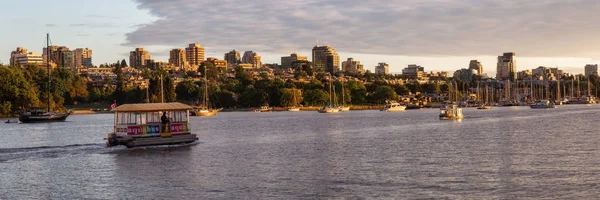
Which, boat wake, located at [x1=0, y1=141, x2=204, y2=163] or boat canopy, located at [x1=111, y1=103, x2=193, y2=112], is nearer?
boat wake, located at [x1=0, y1=141, x2=204, y2=163]

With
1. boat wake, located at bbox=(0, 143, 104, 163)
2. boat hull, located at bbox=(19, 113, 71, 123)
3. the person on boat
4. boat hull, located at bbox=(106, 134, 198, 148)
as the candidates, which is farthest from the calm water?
boat hull, located at bbox=(19, 113, 71, 123)

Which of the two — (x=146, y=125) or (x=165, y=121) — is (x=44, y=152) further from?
(x=165, y=121)

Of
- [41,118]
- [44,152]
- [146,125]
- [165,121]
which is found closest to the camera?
[44,152]

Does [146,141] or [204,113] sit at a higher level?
[204,113]

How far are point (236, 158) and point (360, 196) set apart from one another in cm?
2027

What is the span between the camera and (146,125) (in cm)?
6031

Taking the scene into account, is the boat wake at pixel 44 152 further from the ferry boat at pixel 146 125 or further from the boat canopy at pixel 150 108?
the boat canopy at pixel 150 108

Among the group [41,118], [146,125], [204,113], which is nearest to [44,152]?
[146,125]

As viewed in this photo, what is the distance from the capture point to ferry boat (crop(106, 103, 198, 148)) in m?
59.4

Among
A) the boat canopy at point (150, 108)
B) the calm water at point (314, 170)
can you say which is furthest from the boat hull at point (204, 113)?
the boat canopy at point (150, 108)

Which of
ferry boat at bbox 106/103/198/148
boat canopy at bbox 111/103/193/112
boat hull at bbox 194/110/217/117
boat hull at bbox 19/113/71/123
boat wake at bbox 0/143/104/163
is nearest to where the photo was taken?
boat wake at bbox 0/143/104/163

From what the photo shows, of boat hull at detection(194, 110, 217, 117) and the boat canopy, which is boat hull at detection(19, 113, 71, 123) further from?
the boat canopy

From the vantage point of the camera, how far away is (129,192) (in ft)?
→ 120

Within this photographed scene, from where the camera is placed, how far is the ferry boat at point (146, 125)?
59.4m
